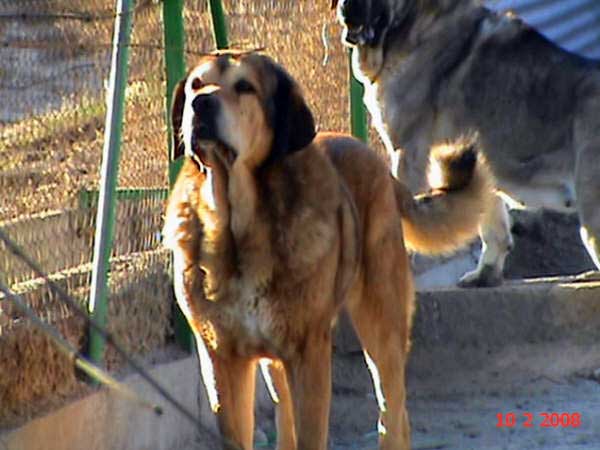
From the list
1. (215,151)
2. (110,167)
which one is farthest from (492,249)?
(215,151)

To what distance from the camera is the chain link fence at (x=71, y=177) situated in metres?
5.55

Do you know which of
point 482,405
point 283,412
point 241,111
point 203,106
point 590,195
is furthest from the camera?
point 590,195

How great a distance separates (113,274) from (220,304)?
127 centimetres

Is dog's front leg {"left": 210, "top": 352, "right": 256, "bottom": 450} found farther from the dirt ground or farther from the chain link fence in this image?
the dirt ground

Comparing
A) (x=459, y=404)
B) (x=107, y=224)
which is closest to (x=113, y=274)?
(x=107, y=224)

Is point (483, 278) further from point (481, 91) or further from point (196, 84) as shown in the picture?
point (196, 84)

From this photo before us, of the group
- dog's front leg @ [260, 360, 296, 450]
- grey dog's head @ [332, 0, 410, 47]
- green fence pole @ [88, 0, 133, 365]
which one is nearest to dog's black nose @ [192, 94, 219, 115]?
green fence pole @ [88, 0, 133, 365]

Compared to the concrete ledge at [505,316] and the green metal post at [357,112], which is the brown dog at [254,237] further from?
the green metal post at [357,112]

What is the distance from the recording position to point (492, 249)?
9.02 meters

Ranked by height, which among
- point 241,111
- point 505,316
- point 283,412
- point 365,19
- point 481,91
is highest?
point 365,19

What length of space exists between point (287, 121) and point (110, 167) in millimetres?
1014

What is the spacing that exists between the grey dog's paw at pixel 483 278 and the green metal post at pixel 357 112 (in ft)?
3.52

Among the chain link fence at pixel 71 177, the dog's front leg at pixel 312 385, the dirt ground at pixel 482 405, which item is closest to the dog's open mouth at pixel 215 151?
the dog's front leg at pixel 312 385
